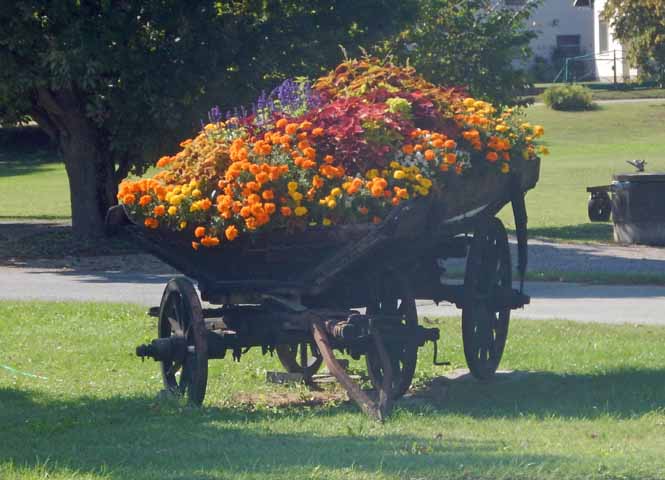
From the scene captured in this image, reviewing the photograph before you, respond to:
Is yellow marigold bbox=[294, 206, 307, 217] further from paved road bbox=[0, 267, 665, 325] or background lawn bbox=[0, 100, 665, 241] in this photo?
background lawn bbox=[0, 100, 665, 241]

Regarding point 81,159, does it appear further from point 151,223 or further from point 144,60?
point 151,223

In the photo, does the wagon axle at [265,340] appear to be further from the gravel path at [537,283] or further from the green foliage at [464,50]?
the green foliage at [464,50]

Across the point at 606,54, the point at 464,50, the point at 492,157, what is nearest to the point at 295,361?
the point at 492,157

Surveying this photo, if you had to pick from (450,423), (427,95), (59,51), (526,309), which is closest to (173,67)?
(59,51)

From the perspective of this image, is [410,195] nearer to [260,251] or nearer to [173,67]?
[260,251]

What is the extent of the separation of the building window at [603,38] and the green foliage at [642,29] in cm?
2065

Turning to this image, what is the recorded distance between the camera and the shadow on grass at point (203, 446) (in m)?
6.36

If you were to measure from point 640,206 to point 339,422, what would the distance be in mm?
14239

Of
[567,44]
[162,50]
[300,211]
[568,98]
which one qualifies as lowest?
[300,211]

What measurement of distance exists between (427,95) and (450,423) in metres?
2.44

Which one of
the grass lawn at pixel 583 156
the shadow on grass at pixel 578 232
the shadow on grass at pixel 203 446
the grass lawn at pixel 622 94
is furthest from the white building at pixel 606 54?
the shadow on grass at pixel 203 446

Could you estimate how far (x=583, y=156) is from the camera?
A: 45.7 meters

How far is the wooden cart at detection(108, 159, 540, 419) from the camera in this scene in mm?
7977

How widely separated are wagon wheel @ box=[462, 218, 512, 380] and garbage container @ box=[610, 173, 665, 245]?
38.8 feet
